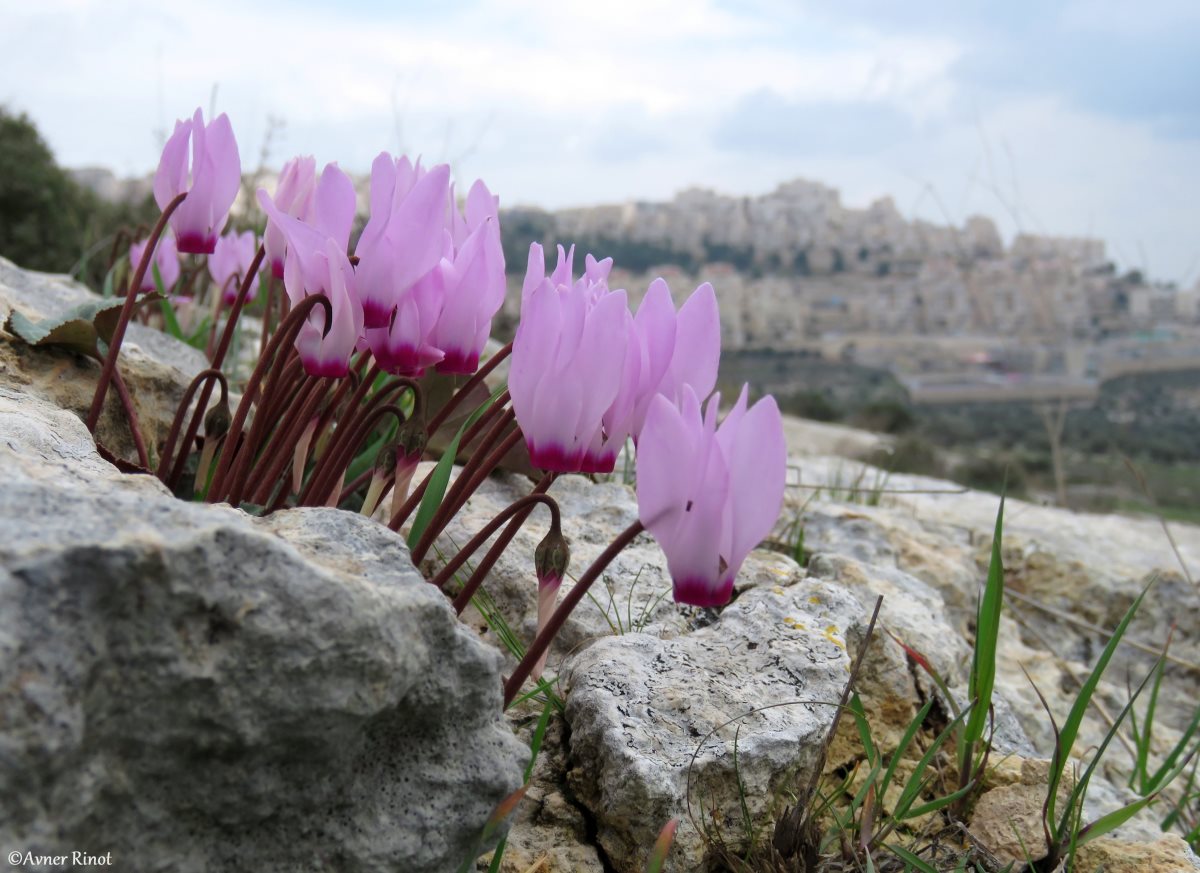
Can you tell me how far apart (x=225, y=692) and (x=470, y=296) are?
0.71 m

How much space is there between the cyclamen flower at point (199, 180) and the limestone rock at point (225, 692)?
882mm

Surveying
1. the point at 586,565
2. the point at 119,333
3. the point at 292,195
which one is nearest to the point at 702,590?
the point at 586,565

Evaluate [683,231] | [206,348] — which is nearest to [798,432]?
[206,348]

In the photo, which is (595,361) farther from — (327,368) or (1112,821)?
(1112,821)

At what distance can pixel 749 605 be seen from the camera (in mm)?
1863

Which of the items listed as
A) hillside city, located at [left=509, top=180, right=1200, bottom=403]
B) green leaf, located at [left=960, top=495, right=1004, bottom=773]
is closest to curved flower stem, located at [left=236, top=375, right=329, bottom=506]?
green leaf, located at [left=960, top=495, right=1004, bottom=773]

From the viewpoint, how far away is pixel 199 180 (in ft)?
6.22

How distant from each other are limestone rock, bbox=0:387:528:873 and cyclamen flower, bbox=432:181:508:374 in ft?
1.35

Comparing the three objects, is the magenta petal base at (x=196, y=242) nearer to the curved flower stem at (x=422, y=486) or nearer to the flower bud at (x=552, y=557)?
the curved flower stem at (x=422, y=486)

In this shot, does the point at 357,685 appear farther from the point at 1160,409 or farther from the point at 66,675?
the point at 1160,409

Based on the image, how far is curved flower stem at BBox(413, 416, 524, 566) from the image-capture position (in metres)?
1.47

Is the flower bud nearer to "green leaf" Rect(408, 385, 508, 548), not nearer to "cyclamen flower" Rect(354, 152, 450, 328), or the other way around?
"green leaf" Rect(408, 385, 508, 548)

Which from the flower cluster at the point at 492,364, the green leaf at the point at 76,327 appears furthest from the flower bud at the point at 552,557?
the green leaf at the point at 76,327

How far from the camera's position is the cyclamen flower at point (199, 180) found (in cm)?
187
